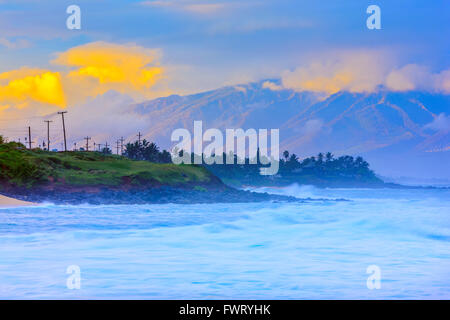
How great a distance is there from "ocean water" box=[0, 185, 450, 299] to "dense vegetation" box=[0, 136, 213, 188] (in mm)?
35797

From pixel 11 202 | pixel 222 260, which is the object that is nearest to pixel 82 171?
pixel 11 202

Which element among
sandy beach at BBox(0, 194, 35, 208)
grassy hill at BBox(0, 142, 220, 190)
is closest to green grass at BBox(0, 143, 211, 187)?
grassy hill at BBox(0, 142, 220, 190)

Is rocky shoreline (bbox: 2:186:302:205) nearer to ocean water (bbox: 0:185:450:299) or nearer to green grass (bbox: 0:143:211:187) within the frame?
green grass (bbox: 0:143:211:187)

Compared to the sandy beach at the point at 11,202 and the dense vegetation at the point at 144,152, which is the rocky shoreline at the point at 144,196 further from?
the dense vegetation at the point at 144,152

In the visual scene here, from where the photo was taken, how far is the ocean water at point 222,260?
1436cm

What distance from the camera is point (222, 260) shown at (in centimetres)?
1973

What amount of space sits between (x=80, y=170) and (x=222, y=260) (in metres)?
59.8

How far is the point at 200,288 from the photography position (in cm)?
1469

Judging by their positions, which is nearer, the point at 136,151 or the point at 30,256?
the point at 30,256

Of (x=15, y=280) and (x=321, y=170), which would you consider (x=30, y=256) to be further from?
(x=321, y=170)

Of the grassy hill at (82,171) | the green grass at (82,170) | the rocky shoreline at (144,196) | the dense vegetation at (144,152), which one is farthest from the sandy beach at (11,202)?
the dense vegetation at (144,152)

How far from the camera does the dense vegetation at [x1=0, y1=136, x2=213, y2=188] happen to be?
68375mm
